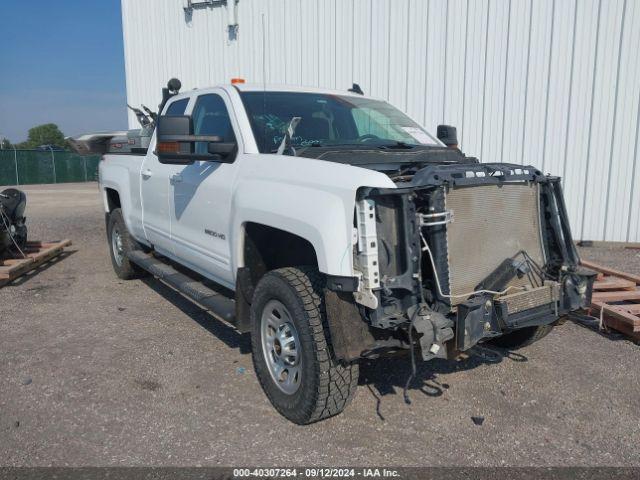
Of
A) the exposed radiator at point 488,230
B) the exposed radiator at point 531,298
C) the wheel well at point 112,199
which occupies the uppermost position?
the exposed radiator at point 488,230

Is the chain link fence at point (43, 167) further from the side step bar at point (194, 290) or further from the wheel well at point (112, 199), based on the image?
the side step bar at point (194, 290)

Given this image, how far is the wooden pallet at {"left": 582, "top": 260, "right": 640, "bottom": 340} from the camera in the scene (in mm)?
4648

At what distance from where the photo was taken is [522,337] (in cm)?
407

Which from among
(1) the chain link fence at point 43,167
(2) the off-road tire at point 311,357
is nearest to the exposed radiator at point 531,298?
(2) the off-road tire at point 311,357

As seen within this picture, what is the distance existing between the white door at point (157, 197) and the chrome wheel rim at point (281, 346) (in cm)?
186

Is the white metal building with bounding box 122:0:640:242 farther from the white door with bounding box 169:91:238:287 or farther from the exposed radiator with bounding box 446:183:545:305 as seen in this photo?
the exposed radiator with bounding box 446:183:545:305

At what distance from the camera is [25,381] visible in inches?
152

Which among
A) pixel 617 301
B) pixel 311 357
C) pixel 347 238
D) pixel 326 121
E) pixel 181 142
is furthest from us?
pixel 617 301

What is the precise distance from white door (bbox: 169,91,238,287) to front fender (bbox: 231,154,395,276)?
0.22 meters

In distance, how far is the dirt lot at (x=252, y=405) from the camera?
9.78 feet

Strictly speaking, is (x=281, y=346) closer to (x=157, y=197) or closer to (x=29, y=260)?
(x=157, y=197)

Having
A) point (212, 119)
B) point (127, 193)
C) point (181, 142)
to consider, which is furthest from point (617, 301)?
point (127, 193)

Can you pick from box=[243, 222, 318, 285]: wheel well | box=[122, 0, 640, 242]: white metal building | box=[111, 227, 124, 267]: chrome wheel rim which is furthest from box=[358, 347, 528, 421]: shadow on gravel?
box=[122, 0, 640, 242]: white metal building

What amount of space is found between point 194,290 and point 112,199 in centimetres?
311
